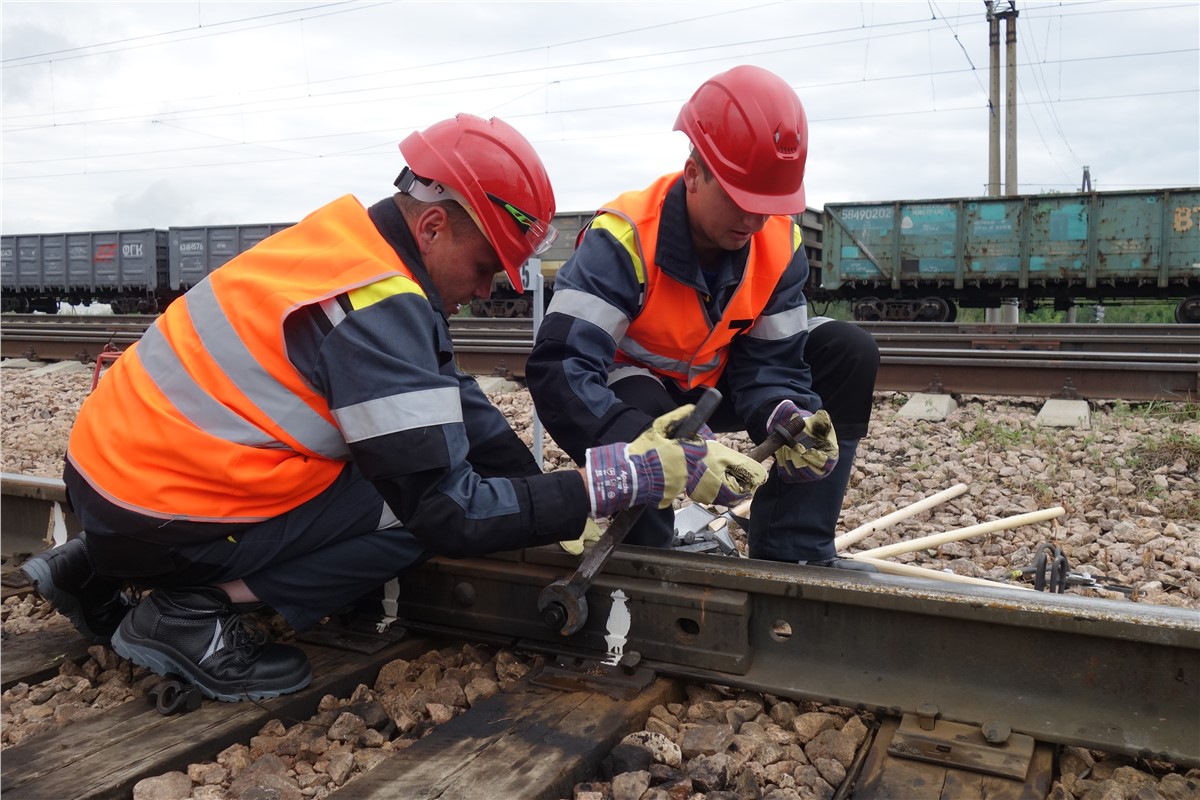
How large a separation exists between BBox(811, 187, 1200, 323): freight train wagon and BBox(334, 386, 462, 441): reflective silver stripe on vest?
1760 centimetres

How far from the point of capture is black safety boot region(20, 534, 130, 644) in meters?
2.76

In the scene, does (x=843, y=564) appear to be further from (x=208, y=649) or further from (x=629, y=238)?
(x=208, y=649)

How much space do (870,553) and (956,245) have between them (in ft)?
52.8

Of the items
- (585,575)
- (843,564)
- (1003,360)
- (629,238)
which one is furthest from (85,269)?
(585,575)

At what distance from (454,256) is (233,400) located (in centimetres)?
66

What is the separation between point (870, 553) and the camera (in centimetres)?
377

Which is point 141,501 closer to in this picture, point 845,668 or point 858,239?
point 845,668

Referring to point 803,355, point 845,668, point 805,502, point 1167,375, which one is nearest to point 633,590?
point 845,668

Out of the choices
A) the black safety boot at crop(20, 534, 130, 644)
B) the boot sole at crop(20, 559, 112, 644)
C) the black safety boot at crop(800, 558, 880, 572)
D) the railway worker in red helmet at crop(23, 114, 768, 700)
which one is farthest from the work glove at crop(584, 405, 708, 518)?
the boot sole at crop(20, 559, 112, 644)

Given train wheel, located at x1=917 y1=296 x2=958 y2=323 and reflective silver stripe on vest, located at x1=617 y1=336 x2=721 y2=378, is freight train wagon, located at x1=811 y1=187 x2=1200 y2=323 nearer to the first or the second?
train wheel, located at x1=917 y1=296 x2=958 y2=323

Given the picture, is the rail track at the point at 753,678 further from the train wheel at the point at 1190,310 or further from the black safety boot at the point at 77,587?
the train wheel at the point at 1190,310

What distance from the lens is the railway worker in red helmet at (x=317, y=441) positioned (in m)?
2.28

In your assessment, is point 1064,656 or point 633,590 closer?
point 1064,656

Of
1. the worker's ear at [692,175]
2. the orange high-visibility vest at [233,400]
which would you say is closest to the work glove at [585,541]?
the orange high-visibility vest at [233,400]
